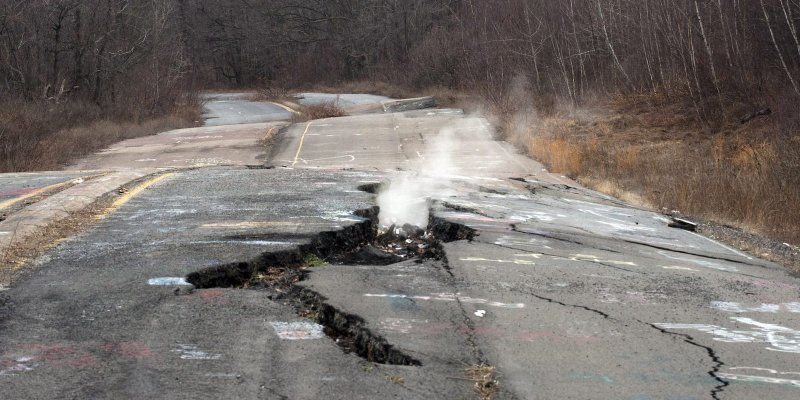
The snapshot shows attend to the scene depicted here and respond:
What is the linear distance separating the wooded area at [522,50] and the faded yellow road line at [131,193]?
46.0 feet

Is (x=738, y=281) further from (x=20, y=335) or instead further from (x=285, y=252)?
(x=20, y=335)

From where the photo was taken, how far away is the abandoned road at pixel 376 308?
4.36m

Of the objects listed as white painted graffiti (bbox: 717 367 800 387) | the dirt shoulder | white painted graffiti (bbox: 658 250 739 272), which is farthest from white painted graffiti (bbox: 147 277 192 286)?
the dirt shoulder

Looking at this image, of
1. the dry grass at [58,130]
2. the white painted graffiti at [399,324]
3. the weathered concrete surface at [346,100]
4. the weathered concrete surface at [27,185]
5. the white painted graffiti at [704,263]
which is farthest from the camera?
the weathered concrete surface at [346,100]

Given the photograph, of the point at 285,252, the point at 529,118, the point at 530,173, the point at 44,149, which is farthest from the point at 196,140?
the point at 285,252

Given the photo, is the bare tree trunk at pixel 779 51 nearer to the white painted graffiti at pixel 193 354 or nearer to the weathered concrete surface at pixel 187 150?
the weathered concrete surface at pixel 187 150

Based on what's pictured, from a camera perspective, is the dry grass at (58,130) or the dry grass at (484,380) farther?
the dry grass at (58,130)

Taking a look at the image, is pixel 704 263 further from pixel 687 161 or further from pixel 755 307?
pixel 687 161

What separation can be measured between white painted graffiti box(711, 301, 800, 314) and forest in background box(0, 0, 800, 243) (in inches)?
232

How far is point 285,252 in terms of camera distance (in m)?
7.23

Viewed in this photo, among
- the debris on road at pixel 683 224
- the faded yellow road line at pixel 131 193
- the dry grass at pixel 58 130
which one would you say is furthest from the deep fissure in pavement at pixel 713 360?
the dry grass at pixel 58 130

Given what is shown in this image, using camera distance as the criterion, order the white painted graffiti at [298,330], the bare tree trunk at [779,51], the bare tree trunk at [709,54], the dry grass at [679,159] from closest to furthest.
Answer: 1. the white painted graffiti at [298,330]
2. the dry grass at [679,159]
3. the bare tree trunk at [779,51]
4. the bare tree trunk at [709,54]

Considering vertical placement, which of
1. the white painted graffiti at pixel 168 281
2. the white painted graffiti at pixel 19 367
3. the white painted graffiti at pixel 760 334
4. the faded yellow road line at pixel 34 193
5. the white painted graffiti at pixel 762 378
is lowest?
the white painted graffiti at pixel 760 334

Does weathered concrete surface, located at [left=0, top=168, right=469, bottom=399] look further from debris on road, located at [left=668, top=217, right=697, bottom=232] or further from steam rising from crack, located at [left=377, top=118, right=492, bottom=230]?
debris on road, located at [left=668, top=217, right=697, bottom=232]
